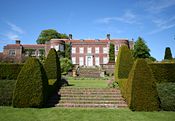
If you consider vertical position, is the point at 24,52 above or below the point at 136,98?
above

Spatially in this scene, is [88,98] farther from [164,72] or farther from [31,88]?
[164,72]

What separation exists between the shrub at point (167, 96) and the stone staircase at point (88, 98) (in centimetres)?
213

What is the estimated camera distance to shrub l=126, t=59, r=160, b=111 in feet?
40.5

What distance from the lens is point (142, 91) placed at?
41.3 feet

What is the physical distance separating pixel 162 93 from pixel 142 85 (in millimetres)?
1767

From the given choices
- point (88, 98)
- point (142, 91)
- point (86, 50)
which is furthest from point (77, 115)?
point (86, 50)

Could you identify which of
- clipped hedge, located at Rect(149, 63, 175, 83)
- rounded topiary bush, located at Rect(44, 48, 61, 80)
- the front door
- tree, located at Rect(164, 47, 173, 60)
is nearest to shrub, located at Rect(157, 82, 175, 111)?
clipped hedge, located at Rect(149, 63, 175, 83)

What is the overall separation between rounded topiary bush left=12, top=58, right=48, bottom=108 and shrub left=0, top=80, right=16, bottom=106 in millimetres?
768

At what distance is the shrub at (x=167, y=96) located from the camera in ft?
41.3

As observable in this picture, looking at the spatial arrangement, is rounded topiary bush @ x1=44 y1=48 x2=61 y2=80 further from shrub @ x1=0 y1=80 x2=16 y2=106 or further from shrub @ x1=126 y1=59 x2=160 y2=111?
shrub @ x1=126 y1=59 x2=160 y2=111

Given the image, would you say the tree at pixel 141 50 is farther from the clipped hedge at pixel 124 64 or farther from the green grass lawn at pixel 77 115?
the green grass lawn at pixel 77 115

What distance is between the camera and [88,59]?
184 ft

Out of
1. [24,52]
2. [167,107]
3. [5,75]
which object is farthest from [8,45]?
[167,107]

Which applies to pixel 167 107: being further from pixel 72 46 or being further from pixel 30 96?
pixel 72 46
